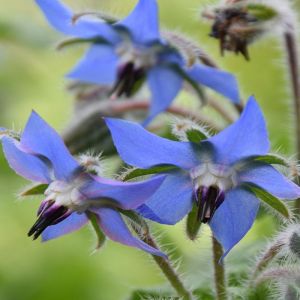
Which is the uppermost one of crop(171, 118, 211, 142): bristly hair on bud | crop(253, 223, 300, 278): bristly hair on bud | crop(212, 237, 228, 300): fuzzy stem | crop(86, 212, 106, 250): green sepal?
crop(171, 118, 211, 142): bristly hair on bud

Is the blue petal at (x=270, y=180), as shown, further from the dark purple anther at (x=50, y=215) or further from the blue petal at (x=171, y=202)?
the dark purple anther at (x=50, y=215)

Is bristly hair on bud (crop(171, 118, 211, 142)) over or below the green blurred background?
over

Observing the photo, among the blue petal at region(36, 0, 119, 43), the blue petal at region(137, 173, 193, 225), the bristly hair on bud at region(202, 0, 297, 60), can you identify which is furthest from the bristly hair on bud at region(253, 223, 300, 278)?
the blue petal at region(36, 0, 119, 43)

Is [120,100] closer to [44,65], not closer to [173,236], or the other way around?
[173,236]

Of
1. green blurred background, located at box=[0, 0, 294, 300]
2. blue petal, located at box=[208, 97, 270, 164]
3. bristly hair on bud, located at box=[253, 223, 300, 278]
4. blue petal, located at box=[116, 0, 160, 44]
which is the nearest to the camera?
blue petal, located at box=[208, 97, 270, 164]

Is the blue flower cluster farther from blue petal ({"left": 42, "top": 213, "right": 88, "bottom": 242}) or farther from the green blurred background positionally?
the green blurred background
